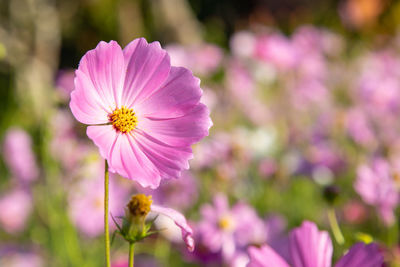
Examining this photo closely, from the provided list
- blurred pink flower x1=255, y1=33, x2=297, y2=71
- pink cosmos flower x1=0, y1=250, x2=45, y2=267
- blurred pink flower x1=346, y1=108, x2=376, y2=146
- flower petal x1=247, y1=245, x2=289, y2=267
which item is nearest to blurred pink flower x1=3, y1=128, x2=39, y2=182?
pink cosmos flower x1=0, y1=250, x2=45, y2=267

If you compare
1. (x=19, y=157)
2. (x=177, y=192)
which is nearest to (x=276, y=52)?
(x=177, y=192)

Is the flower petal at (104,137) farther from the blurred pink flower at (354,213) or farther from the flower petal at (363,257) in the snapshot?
the blurred pink flower at (354,213)

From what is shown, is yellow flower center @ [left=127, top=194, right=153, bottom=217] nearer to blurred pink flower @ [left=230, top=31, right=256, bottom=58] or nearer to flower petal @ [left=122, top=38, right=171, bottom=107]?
flower petal @ [left=122, top=38, right=171, bottom=107]

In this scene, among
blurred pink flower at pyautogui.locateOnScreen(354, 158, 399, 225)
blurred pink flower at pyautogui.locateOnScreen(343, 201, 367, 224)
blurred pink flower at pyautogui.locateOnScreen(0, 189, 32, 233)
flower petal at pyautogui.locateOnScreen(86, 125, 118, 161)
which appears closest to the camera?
flower petal at pyautogui.locateOnScreen(86, 125, 118, 161)

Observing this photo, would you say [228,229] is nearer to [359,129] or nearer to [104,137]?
[104,137]

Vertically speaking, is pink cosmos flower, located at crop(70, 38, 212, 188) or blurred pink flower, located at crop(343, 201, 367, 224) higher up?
blurred pink flower, located at crop(343, 201, 367, 224)

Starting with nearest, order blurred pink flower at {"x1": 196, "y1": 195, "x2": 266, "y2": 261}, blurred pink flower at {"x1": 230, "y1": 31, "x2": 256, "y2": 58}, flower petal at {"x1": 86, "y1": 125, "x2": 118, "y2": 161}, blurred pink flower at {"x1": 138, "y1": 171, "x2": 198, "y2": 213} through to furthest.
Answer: flower petal at {"x1": 86, "y1": 125, "x2": 118, "y2": 161}, blurred pink flower at {"x1": 196, "y1": 195, "x2": 266, "y2": 261}, blurred pink flower at {"x1": 138, "y1": 171, "x2": 198, "y2": 213}, blurred pink flower at {"x1": 230, "y1": 31, "x2": 256, "y2": 58}
